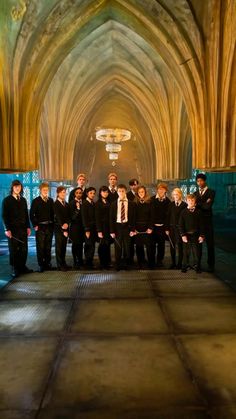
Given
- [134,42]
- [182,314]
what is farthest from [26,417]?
[134,42]

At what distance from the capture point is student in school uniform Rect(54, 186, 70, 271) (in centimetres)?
603

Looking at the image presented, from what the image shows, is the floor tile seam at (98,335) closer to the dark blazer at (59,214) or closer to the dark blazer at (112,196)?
the dark blazer at (59,214)

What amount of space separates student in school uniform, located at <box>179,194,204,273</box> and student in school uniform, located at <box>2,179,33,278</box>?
8.56 ft

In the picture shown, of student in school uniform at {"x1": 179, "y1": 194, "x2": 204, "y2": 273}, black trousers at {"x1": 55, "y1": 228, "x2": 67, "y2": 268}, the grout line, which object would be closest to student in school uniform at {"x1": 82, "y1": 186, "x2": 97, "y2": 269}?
black trousers at {"x1": 55, "y1": 228, "x2": 67, "y2": 268}

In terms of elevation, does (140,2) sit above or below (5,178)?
above

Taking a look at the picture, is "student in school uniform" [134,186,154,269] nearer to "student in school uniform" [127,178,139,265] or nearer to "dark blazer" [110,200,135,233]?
"dark blazer" [110,200,135,233]

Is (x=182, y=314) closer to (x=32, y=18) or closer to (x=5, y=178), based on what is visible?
(x=32, y=18)

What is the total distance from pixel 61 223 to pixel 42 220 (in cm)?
33

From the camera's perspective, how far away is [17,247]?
5.77 m

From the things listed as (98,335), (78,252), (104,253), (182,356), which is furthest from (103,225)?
(182,356)

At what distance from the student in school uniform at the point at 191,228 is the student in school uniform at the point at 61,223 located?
198 cm

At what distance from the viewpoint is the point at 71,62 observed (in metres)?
11.6

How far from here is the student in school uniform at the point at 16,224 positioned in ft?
18.5

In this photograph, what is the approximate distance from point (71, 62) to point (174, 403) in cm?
1132
